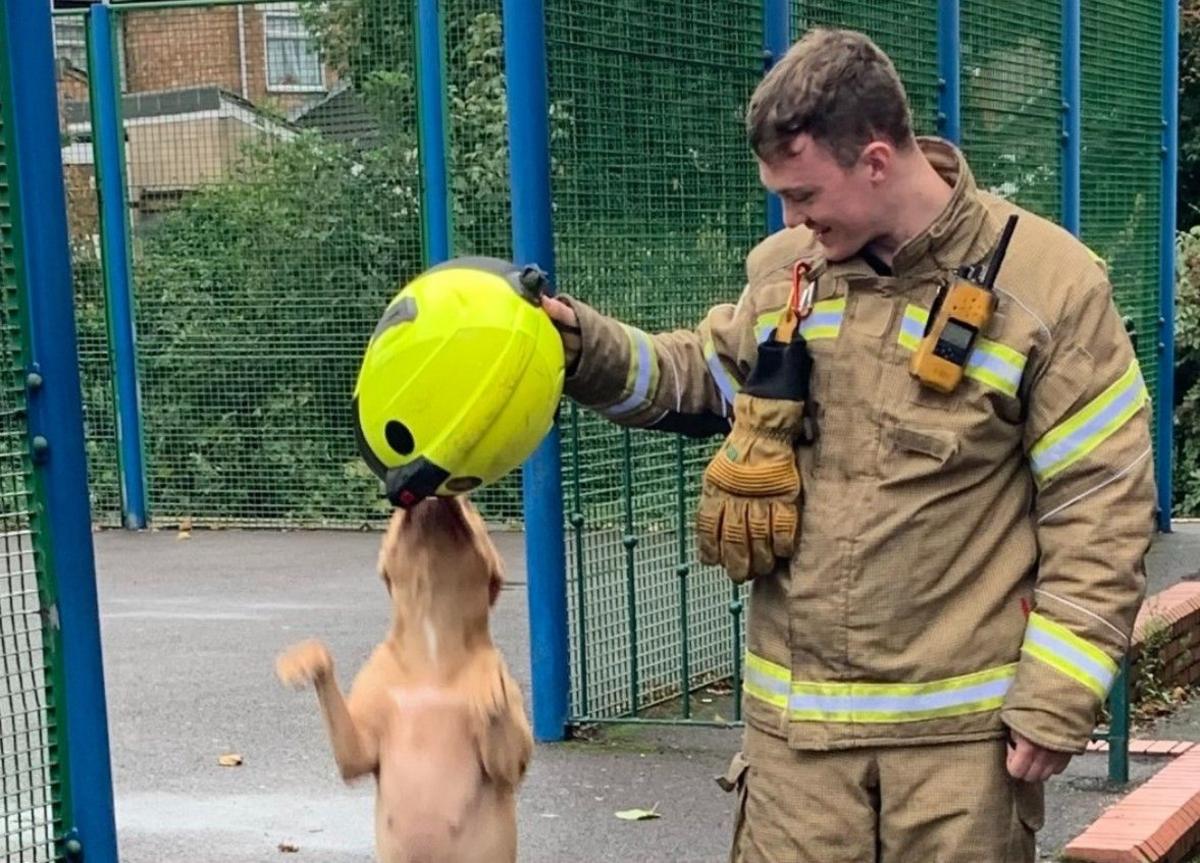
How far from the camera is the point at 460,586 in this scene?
10.8ft

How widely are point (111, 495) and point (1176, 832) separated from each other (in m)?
8.74

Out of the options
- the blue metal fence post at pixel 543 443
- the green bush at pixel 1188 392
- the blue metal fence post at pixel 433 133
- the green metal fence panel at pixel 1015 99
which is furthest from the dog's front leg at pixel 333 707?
the green bush at pixel 1188 392

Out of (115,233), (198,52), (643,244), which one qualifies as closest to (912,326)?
(643,244)

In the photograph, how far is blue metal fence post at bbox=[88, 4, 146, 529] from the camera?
39.2 ft

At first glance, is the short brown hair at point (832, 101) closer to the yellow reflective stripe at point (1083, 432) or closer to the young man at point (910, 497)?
the young man at point (910, 497)

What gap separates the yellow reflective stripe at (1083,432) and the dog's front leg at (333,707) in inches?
51.0

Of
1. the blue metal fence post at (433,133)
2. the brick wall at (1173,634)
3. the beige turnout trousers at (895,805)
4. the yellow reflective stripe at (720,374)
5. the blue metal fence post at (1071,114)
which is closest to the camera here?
the beige turnout trousers at (895,805)

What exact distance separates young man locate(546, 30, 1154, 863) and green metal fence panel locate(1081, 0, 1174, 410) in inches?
315

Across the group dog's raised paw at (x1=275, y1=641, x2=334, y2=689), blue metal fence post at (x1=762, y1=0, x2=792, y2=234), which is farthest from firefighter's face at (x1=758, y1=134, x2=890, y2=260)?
blue metal fence post at (x1=762, y1=0, x2=792, y2=234)

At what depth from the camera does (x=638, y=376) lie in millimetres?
3553

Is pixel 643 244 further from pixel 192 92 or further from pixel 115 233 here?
pixel 115 233

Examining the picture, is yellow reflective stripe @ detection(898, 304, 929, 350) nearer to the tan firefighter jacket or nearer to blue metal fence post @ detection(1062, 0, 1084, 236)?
the tan firefighter jacket

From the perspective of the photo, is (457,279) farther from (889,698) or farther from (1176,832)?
(1176,832)

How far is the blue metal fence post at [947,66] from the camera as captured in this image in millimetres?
8453
